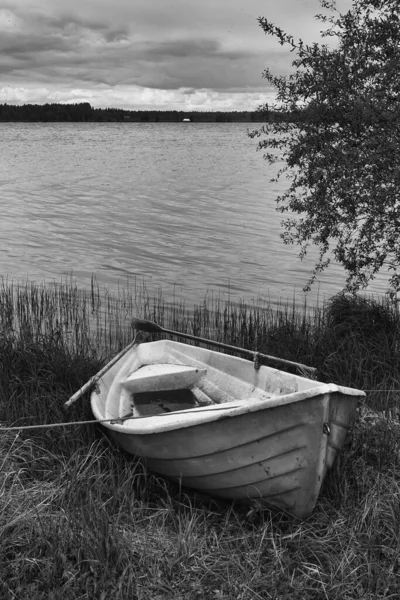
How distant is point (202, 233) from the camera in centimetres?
1908

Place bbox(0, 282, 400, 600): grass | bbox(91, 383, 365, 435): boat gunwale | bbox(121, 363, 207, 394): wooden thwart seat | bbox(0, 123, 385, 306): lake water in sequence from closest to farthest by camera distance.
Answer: bbox(0, 282, 400, 600): grass → bbox(91, 383, 365, 435): boat gunwale → bbox(121, 363, 207, 394): wooden thwart seat → bbox(0, 123, 385, 306): lake water

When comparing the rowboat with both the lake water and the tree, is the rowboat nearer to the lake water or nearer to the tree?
the tree

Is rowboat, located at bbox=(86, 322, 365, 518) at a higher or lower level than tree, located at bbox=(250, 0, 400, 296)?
lower

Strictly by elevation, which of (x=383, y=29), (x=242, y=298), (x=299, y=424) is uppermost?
(x=383, y=29)

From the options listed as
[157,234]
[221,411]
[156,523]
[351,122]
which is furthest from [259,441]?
[157,234]

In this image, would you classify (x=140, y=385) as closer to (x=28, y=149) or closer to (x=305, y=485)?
(x=305, y=485)

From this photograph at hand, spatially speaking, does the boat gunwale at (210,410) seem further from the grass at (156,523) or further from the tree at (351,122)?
the tree at (351,122)

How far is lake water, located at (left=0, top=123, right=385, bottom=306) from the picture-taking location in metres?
13.5

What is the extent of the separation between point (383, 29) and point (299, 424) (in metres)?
4.83

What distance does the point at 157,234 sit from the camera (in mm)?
18969

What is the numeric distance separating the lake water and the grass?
6150 mm

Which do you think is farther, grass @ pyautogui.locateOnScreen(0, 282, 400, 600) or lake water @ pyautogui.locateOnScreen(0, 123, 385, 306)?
lake water @ pyautogui.locateOnScreen(0, 123, 385, 306)

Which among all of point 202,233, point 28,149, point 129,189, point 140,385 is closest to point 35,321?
point 140,385

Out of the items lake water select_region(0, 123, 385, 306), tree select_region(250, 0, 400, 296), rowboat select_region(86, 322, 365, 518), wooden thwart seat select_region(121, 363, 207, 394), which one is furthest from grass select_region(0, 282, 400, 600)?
lake water select_region(0, 123, 385, 306)
